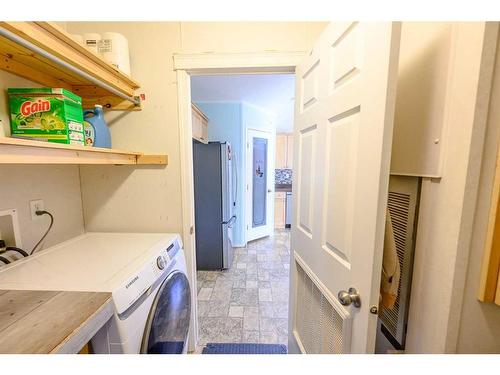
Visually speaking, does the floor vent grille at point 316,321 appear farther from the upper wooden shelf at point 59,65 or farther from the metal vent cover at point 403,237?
the upper wooden shelf at point 59,65

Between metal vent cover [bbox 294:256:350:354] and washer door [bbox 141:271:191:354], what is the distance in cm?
65

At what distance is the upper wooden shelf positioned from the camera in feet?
2.17

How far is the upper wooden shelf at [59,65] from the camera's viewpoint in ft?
2.17

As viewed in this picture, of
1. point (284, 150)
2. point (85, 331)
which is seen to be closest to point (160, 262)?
point (85, 331)

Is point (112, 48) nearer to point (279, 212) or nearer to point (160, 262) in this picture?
point (160, 262)

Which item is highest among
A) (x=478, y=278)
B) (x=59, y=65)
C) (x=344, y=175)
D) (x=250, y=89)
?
(x=250, y=89)

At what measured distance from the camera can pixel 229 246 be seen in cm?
265

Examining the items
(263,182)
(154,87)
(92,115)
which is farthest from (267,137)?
(92,115)

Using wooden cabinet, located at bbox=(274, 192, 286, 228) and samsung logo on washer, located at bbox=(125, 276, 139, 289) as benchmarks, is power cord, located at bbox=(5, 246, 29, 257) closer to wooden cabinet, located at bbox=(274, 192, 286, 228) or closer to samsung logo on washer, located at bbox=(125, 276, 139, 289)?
samsung logo on washer, located at bbox=(125, 276, 139, 289)

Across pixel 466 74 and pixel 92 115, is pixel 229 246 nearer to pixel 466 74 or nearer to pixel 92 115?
pixel 92 115

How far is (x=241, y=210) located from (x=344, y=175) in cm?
264

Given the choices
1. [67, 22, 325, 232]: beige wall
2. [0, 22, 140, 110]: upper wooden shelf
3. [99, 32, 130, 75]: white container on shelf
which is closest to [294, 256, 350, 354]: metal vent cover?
[67, 22, 325, 232]: beige wall

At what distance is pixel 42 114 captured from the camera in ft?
2.74

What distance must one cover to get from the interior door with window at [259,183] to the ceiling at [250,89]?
0.53 m
